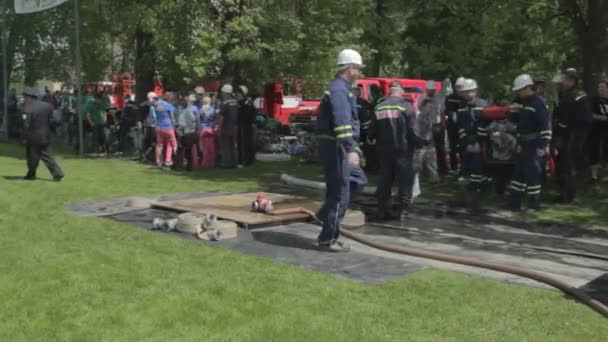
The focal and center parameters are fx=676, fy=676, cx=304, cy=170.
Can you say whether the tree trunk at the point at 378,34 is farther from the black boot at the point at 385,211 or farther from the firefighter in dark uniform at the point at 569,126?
the black boot at the point at 385,211

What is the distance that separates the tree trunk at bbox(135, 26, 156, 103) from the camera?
22359mm

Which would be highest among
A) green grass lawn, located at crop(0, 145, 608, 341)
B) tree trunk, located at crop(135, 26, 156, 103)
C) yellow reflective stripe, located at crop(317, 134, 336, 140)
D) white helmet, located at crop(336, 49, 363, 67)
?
tree trunk, located at crop(135, 26, 156, 103)

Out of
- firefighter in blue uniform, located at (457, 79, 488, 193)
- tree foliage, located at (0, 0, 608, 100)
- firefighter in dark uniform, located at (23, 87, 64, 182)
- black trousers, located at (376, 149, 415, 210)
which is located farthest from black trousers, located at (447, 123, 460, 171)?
firefighter in dark uniform, located at (23, 87, 64, 182)

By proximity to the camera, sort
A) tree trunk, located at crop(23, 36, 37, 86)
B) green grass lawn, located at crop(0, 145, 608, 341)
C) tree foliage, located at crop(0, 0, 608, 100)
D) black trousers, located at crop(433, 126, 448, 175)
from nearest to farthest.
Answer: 1. green grass lawn, located at crop(0, 145, 608, 341)
2. black trousers, located at crop(433, 126, 448, 175)
3. tree foliage, located at crop(0, 0, 608, 100)
4. tree trunk, located at crop(23, 36, 37, 86)

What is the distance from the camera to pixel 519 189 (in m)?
10.2

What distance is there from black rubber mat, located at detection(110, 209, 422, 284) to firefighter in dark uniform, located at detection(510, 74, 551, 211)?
156 inches

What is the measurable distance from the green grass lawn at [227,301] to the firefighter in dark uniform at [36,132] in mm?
5465

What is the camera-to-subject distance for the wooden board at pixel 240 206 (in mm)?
8742

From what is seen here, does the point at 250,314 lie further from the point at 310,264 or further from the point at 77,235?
the point at 77,235

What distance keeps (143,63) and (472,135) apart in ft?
45.7

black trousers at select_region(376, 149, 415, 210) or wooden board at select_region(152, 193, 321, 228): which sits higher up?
black trousers at select_region(376, 149, 415, 210)

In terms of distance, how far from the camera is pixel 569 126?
10.6m

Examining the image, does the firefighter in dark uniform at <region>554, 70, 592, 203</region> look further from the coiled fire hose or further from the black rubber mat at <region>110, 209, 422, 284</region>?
the black rubber mat at <region>110, 209, 422, 284</region>

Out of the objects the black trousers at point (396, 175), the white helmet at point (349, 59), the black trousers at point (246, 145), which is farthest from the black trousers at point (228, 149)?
the white helmet at point (349, 59)
